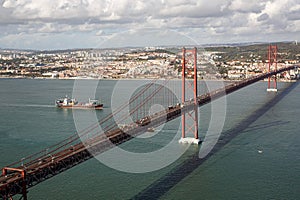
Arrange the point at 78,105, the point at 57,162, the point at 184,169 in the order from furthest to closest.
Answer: the point at 78,105, the point at 184,169, the point at 57,162

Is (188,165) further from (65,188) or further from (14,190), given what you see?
(14,190)

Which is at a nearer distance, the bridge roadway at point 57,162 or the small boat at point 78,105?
the bridge roadway at point 57,162

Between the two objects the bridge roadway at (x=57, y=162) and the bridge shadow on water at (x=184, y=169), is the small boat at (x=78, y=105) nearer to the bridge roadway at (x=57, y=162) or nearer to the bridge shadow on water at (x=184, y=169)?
the bridge shadow on water at (x=184, y=169)

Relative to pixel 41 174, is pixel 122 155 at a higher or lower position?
lower

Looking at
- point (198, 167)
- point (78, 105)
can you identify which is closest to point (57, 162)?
point (198, 167)

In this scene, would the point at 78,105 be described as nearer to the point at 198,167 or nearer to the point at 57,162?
the point at 198,167

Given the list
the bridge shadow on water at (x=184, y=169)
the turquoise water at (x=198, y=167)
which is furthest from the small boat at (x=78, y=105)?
the bridge shadow on water at (x=184, y=169)

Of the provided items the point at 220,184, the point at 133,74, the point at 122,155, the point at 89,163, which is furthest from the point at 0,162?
the point at 133,74

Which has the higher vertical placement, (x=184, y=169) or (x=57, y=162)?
(x=57, y=162)
